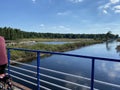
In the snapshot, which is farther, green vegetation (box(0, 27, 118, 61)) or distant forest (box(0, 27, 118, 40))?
distant forest (box(0, 27, 118, 40))

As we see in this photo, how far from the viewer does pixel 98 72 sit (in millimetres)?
19812

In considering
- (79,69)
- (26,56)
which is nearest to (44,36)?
(26,56)

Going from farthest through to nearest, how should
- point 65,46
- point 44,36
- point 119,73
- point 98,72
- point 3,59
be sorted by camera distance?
point 44,36
point 65,46
point 119,73
point 98,72
point 3,59

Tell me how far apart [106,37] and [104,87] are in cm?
12786

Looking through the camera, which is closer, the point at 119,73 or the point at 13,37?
the point at 119,73

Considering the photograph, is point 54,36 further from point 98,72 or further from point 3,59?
point 3,59

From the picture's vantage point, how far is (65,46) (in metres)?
59.8

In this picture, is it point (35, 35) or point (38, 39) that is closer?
point (38, 39)

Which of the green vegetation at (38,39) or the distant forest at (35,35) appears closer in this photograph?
the green vegetation at (38,39)

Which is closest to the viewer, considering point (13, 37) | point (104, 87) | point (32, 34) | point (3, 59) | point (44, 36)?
point (3, 59)

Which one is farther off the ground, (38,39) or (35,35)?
(35,35)

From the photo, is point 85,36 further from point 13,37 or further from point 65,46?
point 65,46

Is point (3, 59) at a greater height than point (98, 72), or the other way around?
point (3, 59)

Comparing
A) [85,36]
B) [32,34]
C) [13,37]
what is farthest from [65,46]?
[85,36]
